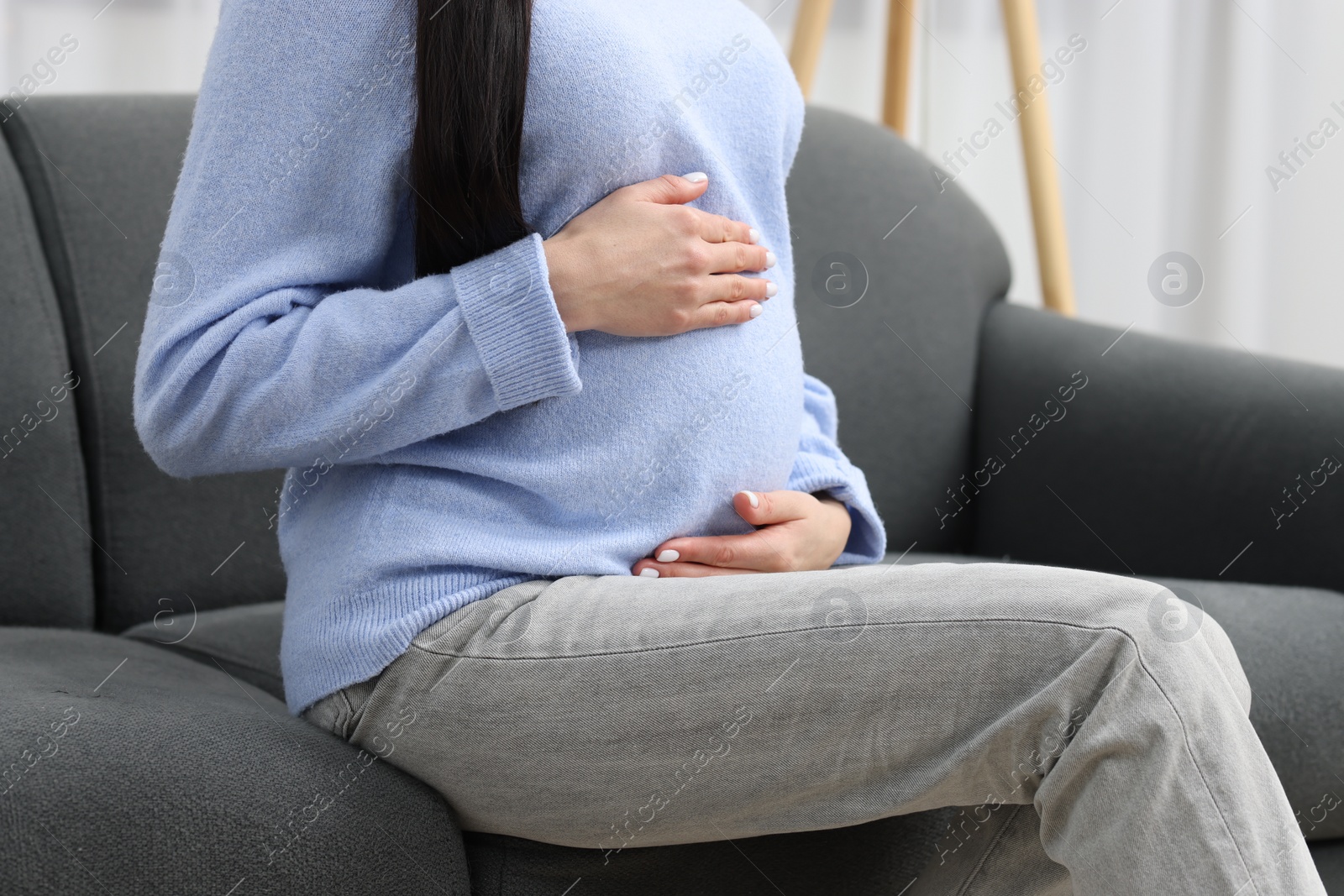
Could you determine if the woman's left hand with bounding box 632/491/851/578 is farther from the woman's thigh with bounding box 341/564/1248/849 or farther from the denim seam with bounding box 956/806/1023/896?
the denim seam with bounding box 956/806/1023/896

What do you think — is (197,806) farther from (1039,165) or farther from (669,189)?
(1039,165)

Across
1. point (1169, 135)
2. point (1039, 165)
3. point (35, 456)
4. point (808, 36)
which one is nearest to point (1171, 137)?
point (1169, 135)

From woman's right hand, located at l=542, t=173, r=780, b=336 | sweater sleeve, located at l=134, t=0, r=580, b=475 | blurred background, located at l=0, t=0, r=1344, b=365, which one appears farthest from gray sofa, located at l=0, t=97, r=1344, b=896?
blurred background, located at l=0, t=0, r=1344, b=365

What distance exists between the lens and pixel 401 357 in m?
0.71

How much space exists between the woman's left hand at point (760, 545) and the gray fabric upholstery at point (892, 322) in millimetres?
544

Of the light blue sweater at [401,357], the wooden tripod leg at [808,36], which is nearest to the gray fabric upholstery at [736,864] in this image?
the light blue sweater at [401,357]

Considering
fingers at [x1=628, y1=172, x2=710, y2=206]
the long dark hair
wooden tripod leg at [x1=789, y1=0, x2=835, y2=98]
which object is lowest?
wooden tripod leg at [x1=789, y1=0, x2=835, y2=98]

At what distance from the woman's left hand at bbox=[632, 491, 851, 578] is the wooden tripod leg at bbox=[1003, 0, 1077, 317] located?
39.2 inches

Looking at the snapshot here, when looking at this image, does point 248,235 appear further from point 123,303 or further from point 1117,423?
point 1117,423

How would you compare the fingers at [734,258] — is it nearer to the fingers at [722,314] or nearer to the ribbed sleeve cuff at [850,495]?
the fingers at [722,314]

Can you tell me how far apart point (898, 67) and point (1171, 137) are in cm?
55

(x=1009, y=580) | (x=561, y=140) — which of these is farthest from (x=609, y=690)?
(x=561, y=140)

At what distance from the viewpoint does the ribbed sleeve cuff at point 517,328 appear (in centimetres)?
70

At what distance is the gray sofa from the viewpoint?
67cm
